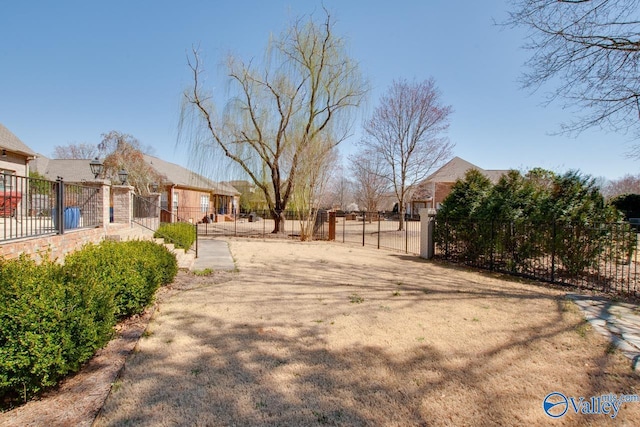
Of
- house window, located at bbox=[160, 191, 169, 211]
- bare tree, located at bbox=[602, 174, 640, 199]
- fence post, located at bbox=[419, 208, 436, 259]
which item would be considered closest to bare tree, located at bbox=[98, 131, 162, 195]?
house window, located at bbox=[160, 191, 169, 211]

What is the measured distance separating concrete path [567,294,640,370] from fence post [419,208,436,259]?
182 inches

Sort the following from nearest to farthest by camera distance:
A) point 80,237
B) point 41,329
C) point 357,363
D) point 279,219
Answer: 1. point 41,329
2. point 357,363
3. point 80,237
4. point 279,219

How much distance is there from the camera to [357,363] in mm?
3004

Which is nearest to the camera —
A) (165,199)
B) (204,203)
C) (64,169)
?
(64,169)

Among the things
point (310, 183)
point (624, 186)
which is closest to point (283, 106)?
point (310, 183)

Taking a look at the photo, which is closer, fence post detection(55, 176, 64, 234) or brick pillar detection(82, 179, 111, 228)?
fence post detection(55, 176, 64, 234)

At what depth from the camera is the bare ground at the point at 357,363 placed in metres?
2.26

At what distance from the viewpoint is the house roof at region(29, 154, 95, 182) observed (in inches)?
850

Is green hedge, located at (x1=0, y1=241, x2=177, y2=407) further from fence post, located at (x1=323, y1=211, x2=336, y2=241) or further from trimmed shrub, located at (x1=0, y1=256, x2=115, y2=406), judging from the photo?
fence post, located at (x1=323, y1=211, x2=336, y2=241)

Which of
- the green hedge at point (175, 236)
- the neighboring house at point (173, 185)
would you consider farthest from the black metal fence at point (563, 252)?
the neighboring house at point (173, 185)

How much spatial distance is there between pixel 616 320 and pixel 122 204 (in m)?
10.6

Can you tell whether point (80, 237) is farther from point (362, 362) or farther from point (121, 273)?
point (362, 362)

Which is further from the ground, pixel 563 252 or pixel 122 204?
pixel 122 204

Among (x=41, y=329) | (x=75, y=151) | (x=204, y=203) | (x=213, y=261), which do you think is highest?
(x=75, y=151)
